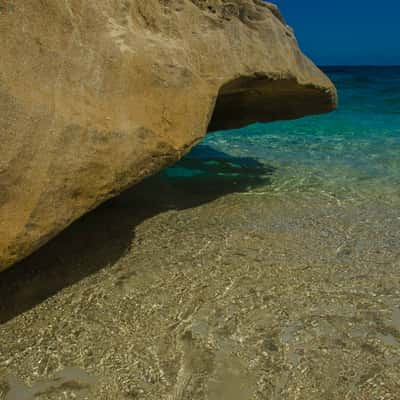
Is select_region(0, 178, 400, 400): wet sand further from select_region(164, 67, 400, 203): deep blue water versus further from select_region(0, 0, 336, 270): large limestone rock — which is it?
select_region(164, 67, 400, 203): deep blue water

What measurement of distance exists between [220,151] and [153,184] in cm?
223

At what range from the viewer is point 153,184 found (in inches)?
170

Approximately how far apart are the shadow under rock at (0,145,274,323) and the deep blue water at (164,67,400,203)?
0.04m

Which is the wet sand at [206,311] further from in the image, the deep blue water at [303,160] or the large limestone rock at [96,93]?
the deep blue water at [303,160]

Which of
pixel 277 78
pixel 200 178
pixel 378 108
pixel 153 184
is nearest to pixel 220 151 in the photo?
pixel 200 178

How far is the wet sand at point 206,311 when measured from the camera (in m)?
1.71

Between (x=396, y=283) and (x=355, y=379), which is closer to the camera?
(x=355, y=379)

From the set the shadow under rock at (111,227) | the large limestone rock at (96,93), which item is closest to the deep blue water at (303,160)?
the shadow under rock at (111,227)

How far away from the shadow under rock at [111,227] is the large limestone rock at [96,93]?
0.47 metres

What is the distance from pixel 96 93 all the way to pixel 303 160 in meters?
3.93

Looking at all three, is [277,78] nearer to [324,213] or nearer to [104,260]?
[324,213]

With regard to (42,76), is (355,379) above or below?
below

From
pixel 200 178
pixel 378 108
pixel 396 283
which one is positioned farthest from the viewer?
pixel 378 108

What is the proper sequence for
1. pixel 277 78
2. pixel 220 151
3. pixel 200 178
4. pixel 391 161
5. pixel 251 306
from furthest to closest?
pixel 220 151, pixel 391 161, pixel 200 178, pixel 277 78, pixel 251 306
